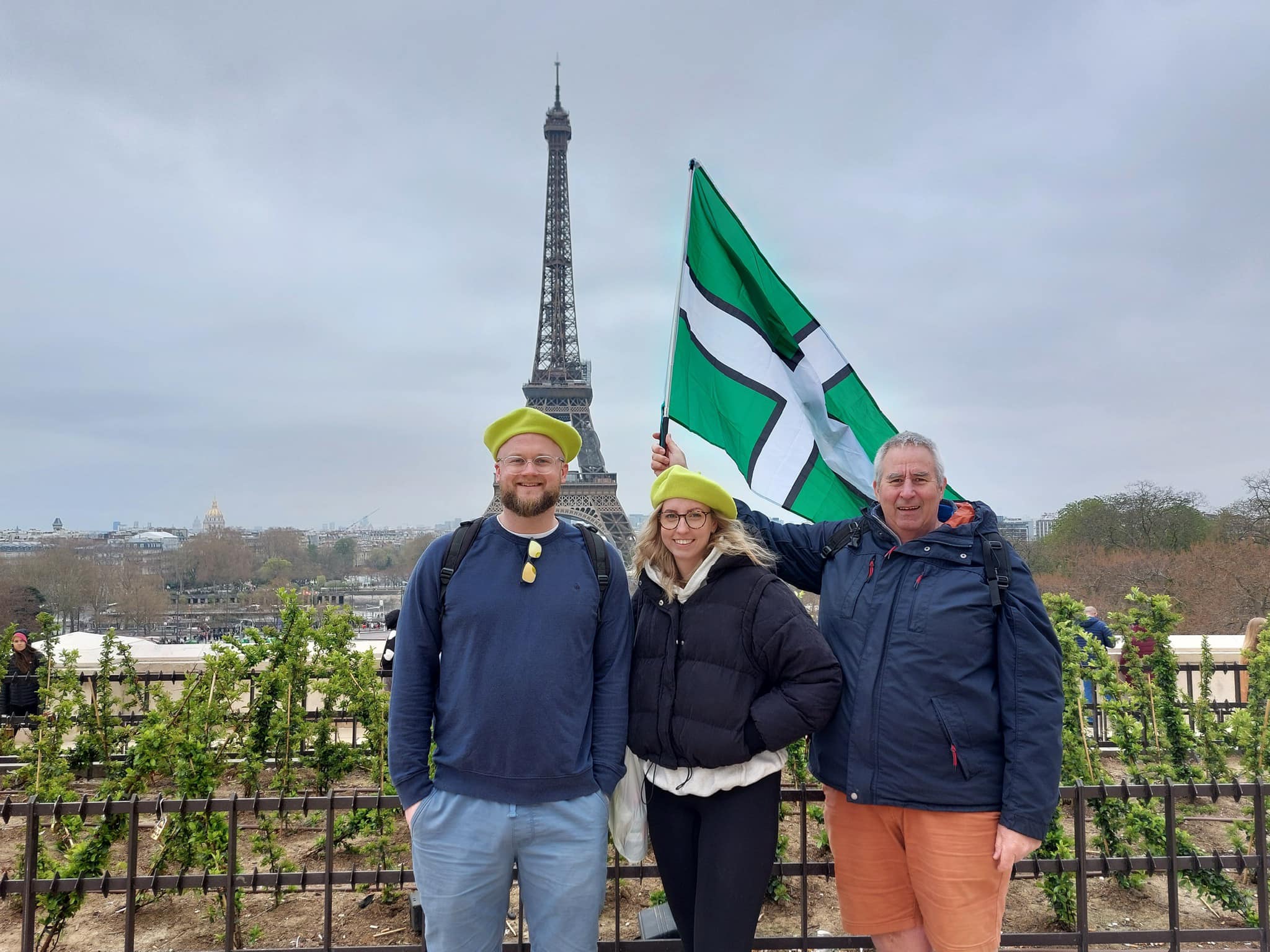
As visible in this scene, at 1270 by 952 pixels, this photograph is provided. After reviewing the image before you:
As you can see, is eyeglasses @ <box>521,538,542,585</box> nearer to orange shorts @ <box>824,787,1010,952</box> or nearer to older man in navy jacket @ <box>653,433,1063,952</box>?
older man in navy jacket @ <box>653,433,1063,952</box>

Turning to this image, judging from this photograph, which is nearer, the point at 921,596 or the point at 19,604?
the point at 921,596

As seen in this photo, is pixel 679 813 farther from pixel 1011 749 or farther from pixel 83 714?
pixel 83 714

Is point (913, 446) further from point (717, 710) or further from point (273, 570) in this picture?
point (273, 570)

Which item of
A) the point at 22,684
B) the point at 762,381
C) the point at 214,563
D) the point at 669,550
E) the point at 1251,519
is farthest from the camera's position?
the point at 214,563

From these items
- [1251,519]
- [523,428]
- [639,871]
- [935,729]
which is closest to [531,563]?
[523,428]

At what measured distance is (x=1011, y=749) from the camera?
99.0 inches

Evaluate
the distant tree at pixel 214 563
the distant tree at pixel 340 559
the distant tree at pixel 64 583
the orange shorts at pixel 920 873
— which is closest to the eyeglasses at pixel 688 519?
the orange shorts at pixel 920 873

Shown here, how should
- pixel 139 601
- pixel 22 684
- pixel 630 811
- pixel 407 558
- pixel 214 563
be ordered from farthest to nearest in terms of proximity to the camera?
pixel 407 558 → pixel 214 563 → pixel 139 601 → pixel 22 684 → pixel 630 811

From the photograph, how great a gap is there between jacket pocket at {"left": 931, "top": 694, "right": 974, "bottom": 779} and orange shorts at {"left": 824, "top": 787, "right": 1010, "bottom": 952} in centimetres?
19

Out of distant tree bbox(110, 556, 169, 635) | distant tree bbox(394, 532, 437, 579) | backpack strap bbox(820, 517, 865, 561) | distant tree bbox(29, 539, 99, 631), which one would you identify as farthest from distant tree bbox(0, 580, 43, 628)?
distant tree bbox(394, 532, 437, 579)

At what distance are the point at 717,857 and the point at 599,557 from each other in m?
1.06

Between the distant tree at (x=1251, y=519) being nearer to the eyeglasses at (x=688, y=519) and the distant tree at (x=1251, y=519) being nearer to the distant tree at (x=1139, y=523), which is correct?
the distant tree at (x=1139, y=523)

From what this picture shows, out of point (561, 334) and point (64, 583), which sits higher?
point (561, 334)

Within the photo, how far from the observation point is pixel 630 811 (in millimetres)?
2744
